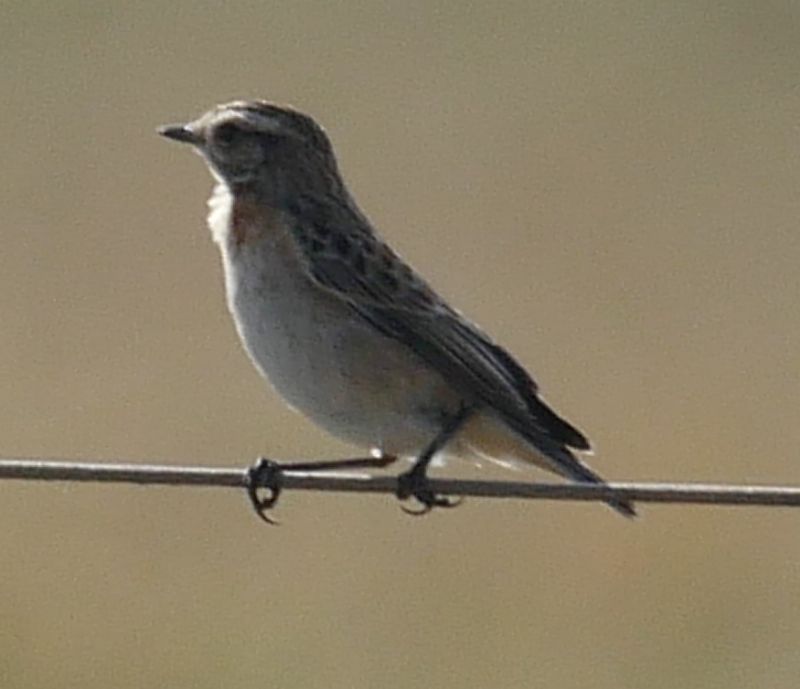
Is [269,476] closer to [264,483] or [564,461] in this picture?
[264,483]

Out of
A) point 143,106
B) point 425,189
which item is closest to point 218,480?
point 425,189

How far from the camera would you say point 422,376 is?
26.0 ft

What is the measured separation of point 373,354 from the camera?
7945 millimetres

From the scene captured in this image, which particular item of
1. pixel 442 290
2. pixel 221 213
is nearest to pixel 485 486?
pixel 221 213

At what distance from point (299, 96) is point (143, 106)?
169 cm

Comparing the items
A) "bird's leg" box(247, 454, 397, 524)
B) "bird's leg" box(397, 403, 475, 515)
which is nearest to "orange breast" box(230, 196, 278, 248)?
"bird's leg" box(247, 454, 397, 524)

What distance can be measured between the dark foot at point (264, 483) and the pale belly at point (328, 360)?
0.58 feet

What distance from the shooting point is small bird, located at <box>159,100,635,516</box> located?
783 centimetres

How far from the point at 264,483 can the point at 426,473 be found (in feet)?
1.40

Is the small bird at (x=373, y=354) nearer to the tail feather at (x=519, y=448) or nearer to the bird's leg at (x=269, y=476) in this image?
the tail feather at (x=519, y=448)

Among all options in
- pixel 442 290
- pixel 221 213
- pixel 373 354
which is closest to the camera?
pixel 373 354

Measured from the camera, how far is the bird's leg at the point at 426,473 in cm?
768

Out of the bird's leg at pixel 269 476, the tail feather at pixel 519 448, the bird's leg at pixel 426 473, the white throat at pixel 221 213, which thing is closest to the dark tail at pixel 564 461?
the tail feather at pixel 519 448

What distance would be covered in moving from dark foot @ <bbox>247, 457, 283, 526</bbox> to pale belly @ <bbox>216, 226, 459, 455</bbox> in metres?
0.18
